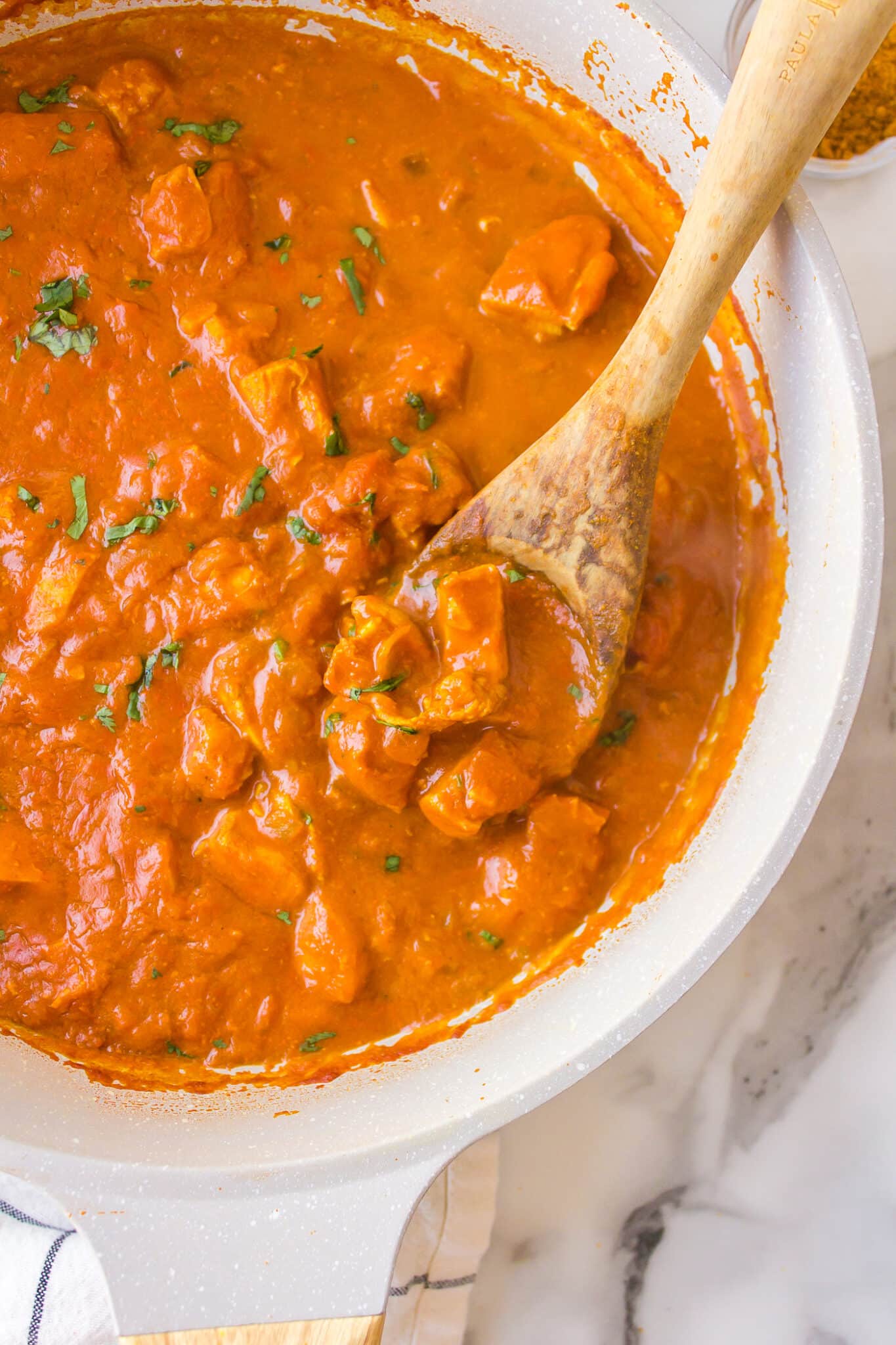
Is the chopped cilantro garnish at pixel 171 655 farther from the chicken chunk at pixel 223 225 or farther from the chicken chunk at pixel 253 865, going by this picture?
the chicken chunk at pixel 223 225

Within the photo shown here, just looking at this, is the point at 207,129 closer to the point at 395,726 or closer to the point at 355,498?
the point at 355,498

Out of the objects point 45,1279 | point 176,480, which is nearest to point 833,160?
point 176,480

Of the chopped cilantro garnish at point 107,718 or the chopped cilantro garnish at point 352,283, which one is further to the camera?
the chopped cilantro garnish at point 352,283

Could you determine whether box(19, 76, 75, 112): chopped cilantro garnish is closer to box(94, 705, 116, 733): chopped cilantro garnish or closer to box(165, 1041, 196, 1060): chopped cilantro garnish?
box(94, 705, 116, 733): chopped cilantro garnish

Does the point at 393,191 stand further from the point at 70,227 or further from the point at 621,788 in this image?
the point at 621,788

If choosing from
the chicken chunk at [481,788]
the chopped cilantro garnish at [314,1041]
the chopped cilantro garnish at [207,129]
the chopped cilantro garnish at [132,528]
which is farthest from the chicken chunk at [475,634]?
the chopped cilantro garnish at [207,129]
